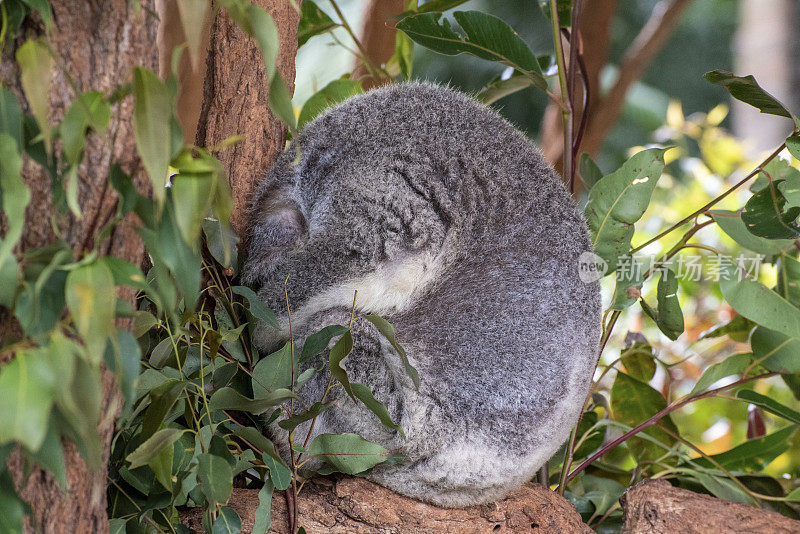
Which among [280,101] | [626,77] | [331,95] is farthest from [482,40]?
[626,77]

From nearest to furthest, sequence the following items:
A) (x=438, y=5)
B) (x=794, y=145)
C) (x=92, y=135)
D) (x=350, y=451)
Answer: (x=92, y=135)
(x=350, y=451)
(x=794, y=145)
(x=438, y=5)

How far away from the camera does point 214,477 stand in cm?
121

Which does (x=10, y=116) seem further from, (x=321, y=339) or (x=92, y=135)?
(x=321, y=339)

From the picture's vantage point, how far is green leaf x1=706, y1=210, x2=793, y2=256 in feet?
6.81

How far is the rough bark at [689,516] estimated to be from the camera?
6.06ft

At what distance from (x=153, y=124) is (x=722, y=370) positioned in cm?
188

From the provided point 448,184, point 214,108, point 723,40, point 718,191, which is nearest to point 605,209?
point 448,184

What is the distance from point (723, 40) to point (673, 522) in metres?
8.76

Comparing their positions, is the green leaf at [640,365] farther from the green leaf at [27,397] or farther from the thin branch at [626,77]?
the green leaf at [27,397]

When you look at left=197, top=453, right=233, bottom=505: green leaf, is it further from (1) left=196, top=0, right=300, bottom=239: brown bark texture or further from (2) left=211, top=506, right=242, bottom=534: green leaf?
(1) left=196, top=0, right=300, bottom=239: brown bark texture

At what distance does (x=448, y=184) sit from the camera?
183 cm

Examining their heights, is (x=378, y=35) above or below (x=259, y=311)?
above

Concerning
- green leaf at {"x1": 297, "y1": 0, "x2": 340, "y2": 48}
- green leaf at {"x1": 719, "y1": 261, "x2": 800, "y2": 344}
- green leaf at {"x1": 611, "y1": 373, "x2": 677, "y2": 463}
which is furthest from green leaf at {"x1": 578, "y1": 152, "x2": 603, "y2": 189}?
green leaf at {"x1": 297, "y1": 0, "x2": 340, "y2": 48}

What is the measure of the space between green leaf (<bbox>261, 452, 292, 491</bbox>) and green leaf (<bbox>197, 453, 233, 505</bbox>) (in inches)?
9.2
